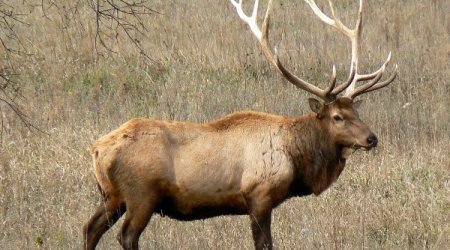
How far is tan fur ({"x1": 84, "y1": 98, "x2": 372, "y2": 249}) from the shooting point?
7.55 meters

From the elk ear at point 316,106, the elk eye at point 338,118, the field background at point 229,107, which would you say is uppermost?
the elk ear at point 316,106

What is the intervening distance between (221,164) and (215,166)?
5cm

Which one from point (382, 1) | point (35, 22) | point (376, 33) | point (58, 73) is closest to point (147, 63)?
point (58, 73)

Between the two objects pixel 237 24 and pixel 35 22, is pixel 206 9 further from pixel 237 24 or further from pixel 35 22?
pixel 35 22

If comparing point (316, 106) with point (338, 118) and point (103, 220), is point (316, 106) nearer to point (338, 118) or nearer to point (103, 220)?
point (338, 118)

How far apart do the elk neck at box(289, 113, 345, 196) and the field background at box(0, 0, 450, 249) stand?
38cm

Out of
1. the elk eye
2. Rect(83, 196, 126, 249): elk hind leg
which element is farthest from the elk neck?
Rect(83, 196, 126, 249): elk hind leg

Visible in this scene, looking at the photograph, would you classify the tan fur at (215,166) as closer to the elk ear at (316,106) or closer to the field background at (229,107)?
the elk ear at (316,106)

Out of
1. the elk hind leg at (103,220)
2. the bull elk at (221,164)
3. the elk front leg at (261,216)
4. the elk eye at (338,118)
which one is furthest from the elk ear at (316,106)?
the elk hind leg at (103,220)

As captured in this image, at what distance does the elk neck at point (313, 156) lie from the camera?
8078 millimetres

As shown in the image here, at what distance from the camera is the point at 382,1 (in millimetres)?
16938

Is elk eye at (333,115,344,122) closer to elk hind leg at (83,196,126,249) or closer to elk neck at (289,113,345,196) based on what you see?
elk neck at (289,113,345,196)

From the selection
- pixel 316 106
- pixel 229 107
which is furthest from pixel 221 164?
pixel 229 107

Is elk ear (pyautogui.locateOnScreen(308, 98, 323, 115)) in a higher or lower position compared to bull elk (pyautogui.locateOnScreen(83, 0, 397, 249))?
higher
